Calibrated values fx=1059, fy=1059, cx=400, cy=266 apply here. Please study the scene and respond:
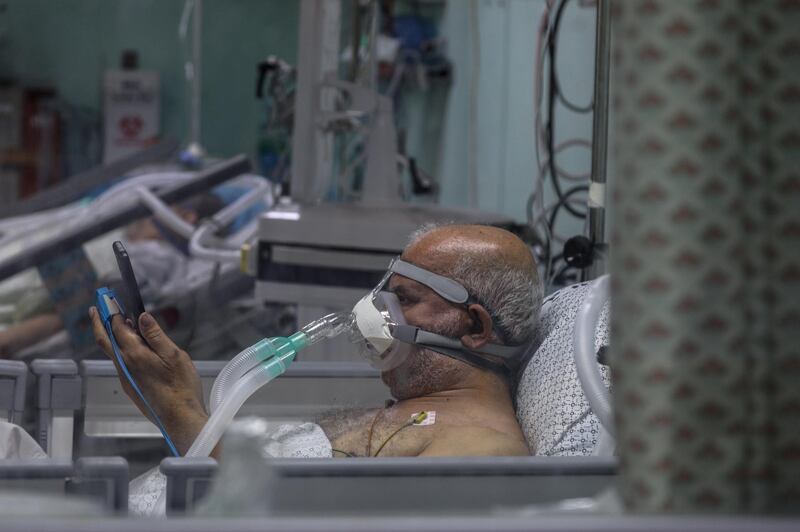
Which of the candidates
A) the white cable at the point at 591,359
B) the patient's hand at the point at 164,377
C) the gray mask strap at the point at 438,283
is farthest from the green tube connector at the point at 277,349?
the white cable at the point at 591,359

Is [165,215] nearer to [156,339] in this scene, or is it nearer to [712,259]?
[156,339]

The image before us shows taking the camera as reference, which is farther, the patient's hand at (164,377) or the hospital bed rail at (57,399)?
the hospital bed rail at (57,399)

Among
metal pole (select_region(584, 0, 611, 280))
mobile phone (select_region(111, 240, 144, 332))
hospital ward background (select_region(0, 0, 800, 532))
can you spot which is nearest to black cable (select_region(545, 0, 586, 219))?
hospital ward background (select_region(0, 0, 800, 532))

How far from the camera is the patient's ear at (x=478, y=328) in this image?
1.72 meters

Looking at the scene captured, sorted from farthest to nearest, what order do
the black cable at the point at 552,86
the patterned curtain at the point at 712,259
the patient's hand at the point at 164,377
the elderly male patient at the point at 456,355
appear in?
the black cable at the point at 552,86, the elderly male patient at the point at 456,355, the patient's hand at the point at 164,377, the patterned curtain at the point at 712,259

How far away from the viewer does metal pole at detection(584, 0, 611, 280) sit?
2029 mm

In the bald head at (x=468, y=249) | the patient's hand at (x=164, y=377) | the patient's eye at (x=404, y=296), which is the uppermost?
the bald head at (x=468, y=249)

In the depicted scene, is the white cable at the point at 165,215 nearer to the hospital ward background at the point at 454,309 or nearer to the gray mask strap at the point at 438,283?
the hospital ward background at the point at 454,309

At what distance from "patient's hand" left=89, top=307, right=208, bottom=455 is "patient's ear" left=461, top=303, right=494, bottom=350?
1.47ft

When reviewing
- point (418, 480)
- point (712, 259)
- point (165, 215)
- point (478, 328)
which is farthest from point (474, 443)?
point (165, 215)

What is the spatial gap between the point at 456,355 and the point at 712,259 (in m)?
1.10

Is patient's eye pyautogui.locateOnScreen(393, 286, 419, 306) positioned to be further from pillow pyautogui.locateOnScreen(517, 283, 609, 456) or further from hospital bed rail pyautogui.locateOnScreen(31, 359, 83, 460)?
hospital bed rail pyautogui.locateOnScreen(31, 359, 83, 460)

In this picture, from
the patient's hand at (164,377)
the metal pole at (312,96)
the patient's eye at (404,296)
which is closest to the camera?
the patient's hand at (164,377)

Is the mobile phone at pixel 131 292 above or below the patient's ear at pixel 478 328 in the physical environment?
above
